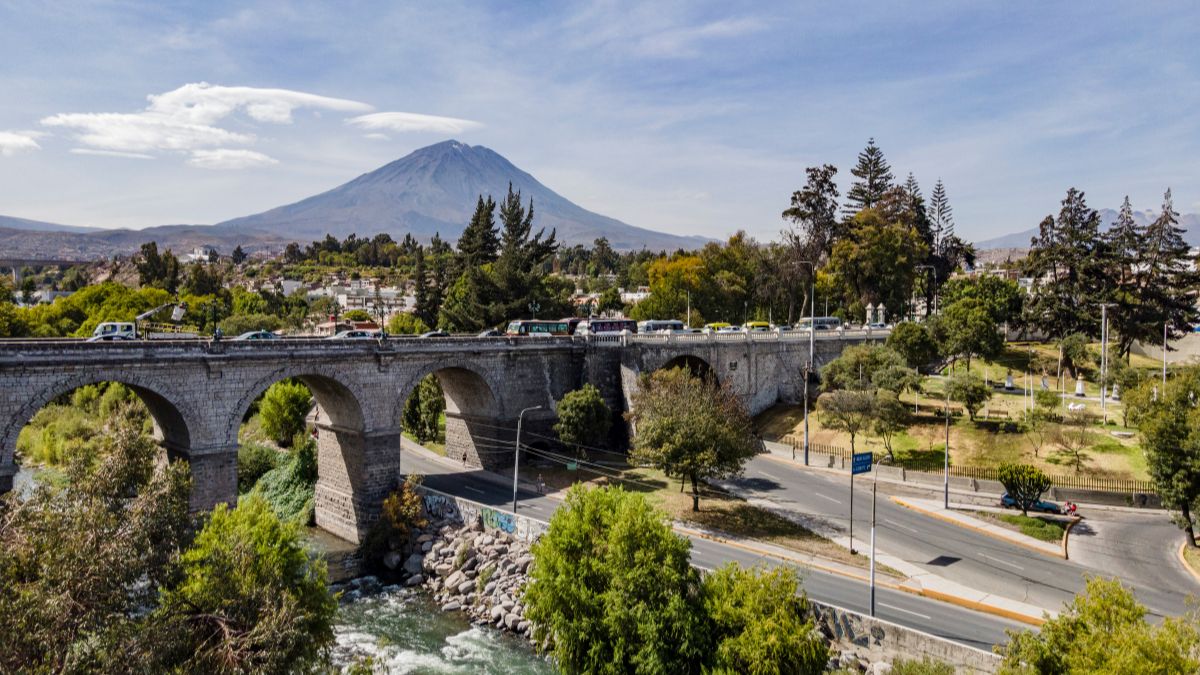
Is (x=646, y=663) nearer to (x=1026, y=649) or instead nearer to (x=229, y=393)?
(x=1026, y=649)

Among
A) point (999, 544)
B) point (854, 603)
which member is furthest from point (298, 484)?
point (999, 544)

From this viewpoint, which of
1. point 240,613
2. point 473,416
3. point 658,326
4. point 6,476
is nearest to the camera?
point 240,613

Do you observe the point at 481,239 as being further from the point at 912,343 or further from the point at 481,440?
the point at 912,343

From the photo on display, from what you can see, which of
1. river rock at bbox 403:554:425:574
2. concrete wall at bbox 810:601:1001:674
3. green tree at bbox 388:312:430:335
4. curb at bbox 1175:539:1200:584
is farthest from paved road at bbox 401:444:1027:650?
green tree at bbox 388:312:430:335

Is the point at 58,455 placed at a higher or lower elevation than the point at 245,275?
lower

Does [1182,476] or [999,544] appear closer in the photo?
[1182,476]

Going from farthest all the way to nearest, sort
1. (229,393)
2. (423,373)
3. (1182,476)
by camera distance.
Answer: (423,373) < (229,393) < (1182,476)

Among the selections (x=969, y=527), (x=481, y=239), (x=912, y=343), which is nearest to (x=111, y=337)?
(x=969, y=527)
